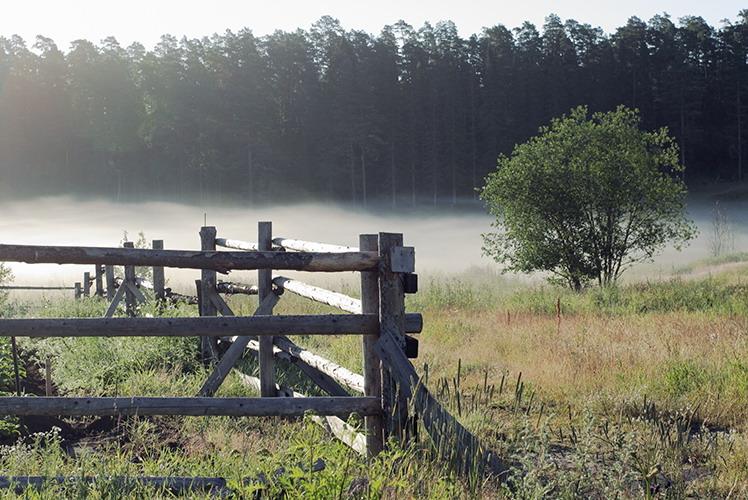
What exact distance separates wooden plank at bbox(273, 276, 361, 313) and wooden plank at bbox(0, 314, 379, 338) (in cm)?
68

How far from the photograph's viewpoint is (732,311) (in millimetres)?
11406

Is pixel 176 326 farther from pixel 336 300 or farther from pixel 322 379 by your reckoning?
pixel 322 379

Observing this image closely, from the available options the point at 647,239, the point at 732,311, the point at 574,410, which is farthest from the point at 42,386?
the point at 647,239

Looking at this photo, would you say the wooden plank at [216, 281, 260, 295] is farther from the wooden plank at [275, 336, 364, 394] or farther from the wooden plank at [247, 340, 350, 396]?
the wooden plank at [247, 340, 350, 396]

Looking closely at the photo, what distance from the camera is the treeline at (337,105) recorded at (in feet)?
206

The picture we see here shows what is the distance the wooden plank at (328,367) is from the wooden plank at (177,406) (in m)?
0.60

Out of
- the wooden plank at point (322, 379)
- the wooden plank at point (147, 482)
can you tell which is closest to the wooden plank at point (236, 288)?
the wooden plank at point (322, 379)

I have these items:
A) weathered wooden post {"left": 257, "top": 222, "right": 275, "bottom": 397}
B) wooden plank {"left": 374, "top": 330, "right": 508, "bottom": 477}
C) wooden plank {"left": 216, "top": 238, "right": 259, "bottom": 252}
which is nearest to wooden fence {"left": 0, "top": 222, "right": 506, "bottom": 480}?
wooden plank {"left": 374, "top": 330, "right": 508, "bottom": 477}

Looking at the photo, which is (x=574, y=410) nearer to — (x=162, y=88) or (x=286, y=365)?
(x=286, y=365)

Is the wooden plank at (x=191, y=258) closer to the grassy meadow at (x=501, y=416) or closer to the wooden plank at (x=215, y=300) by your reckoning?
the grassy meadow at (x=501, y=416)

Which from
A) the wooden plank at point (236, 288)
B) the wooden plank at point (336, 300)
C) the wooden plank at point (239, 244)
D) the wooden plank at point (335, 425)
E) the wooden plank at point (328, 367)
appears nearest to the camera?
the wooden plank at point (335, 425)

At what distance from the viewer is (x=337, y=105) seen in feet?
218

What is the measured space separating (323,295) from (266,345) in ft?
5.28

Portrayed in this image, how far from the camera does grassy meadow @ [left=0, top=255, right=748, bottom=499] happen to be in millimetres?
3648
